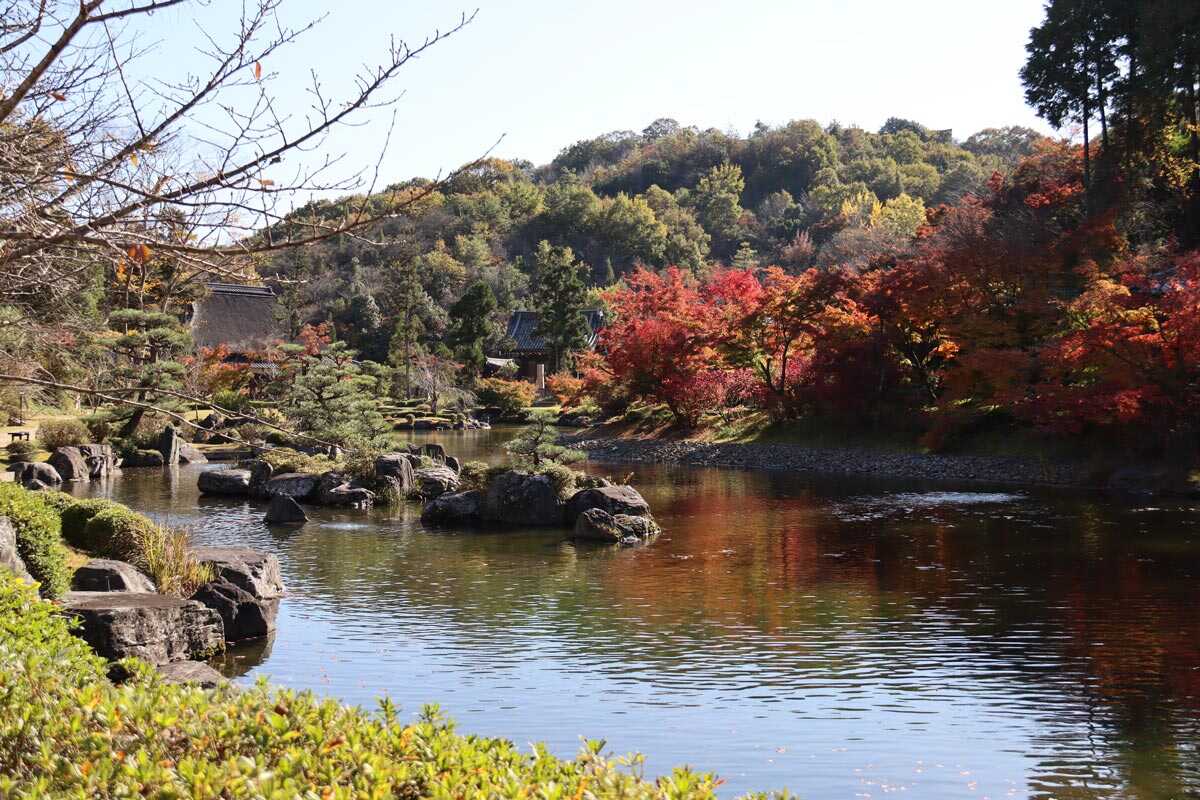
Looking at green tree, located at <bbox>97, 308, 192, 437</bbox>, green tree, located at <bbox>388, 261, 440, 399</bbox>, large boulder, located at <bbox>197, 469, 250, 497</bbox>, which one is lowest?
large boulder, located at <bbox>197, 469, 250, 497</bbox>

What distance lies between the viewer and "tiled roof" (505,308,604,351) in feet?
162

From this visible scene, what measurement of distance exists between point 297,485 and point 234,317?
29.1 m

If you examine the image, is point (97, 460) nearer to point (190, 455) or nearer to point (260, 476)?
point (190, 455)

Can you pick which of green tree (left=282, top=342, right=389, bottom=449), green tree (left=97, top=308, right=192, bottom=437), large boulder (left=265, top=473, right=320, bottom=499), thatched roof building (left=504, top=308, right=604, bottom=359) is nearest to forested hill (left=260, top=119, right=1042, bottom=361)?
thatched roof building (left=504, top=308, right=604, bottom=359)

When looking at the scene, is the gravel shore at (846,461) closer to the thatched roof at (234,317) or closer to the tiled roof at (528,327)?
the tiled roof at (528,327)

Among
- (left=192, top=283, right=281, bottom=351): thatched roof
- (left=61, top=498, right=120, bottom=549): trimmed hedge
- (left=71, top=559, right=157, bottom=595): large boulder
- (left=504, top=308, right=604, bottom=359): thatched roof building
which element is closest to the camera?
(left=71, top=559, right=157, bottom=595): large boulder

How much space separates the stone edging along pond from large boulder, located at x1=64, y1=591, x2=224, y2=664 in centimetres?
1656

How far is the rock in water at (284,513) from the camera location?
16828 millimetres

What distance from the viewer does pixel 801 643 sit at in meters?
9.43

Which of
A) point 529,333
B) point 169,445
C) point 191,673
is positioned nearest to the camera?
point 191,673

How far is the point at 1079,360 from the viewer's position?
2041 centimetres

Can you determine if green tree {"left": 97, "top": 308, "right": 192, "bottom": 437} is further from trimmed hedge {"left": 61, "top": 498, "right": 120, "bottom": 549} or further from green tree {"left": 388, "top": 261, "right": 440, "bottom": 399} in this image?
green tree {"left": 388, "top": 261, "right": 440, "bottom": 399}

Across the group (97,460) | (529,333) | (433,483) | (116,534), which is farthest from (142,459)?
(529,333)

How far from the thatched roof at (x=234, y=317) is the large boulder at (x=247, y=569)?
111ft
